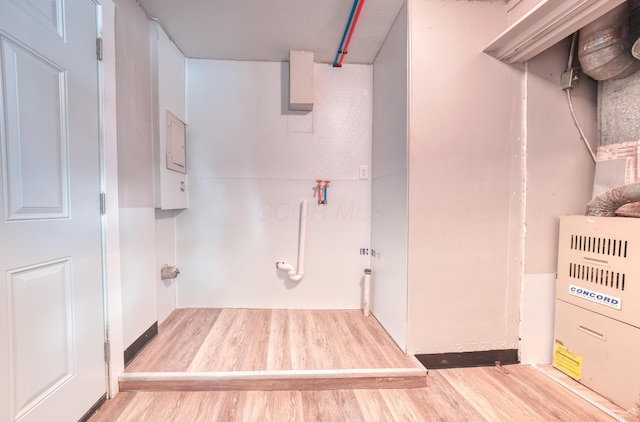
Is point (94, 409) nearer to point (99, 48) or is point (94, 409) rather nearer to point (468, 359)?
point (99, 48)

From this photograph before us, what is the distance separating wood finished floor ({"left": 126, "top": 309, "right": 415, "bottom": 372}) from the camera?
4.56ft

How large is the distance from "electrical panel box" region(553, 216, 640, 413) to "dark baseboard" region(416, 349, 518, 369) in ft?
0.85

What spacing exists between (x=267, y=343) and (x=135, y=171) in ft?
4.58

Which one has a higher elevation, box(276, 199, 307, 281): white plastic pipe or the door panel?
the door panel

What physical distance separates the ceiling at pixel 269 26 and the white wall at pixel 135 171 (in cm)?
27

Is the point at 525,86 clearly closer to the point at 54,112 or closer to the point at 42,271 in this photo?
the point at 54,112

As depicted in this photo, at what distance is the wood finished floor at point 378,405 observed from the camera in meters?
1.13

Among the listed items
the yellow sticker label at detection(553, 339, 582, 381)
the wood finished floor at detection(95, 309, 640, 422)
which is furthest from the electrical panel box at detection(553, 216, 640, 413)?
the wood finished floor at detection(95, 309, 640, 422)

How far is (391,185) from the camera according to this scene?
170 centimetres

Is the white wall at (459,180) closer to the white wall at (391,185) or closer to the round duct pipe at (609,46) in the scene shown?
the white wall at (391,185)

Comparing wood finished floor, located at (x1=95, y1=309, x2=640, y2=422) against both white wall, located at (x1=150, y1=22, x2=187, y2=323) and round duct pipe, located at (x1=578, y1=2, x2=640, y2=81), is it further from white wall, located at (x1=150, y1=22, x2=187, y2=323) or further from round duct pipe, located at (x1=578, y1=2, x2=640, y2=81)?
round duct pipe, located at (x1=578, y1=2, x2=640, y2=81)

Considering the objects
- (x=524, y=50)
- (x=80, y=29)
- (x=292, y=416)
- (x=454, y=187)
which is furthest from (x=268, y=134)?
(x=292, y=416)

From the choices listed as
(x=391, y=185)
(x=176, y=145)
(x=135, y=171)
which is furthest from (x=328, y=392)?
(x=176, y=145)

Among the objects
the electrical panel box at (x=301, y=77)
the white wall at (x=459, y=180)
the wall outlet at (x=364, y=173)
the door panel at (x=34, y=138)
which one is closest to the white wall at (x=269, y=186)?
the wall outlet at (x=364, y=173)
